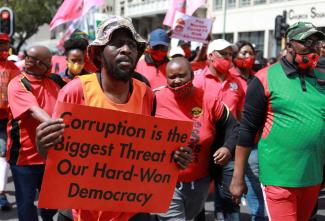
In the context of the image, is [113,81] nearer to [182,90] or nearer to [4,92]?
[182,90]

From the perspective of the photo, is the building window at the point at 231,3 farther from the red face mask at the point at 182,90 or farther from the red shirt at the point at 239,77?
the red face mask at the point at 182,90

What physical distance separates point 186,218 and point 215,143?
63 cm

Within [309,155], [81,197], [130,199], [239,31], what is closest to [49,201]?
[81,197]

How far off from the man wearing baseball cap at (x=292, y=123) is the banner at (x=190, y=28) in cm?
555

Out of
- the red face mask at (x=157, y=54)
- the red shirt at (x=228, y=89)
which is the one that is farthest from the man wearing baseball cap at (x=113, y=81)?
the red face mask at (x=157, y=54)

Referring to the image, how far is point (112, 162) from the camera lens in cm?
264

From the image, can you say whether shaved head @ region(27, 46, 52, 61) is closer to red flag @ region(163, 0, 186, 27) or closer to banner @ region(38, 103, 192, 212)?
banner @ region(38, 103, 192, 212)

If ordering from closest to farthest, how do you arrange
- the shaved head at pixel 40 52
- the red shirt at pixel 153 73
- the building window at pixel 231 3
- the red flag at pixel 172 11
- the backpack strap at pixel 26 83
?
the backpack strap at pixel 26 83 < the shaved head at pixel 40 52 < the red shirt at pixel 153 73 < the red flag at pixel 172 11 < the building window at pixel 231 3

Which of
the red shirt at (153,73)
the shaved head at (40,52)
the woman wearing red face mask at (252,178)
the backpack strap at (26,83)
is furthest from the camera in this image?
the red shirt at (153,73)

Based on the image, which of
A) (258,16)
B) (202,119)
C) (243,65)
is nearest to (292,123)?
(202,119)

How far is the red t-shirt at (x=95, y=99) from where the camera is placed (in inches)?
107

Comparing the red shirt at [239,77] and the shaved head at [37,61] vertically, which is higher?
the shaved head at [37,61]

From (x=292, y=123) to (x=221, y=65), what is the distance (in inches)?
97.2

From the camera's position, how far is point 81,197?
8.59 ft
